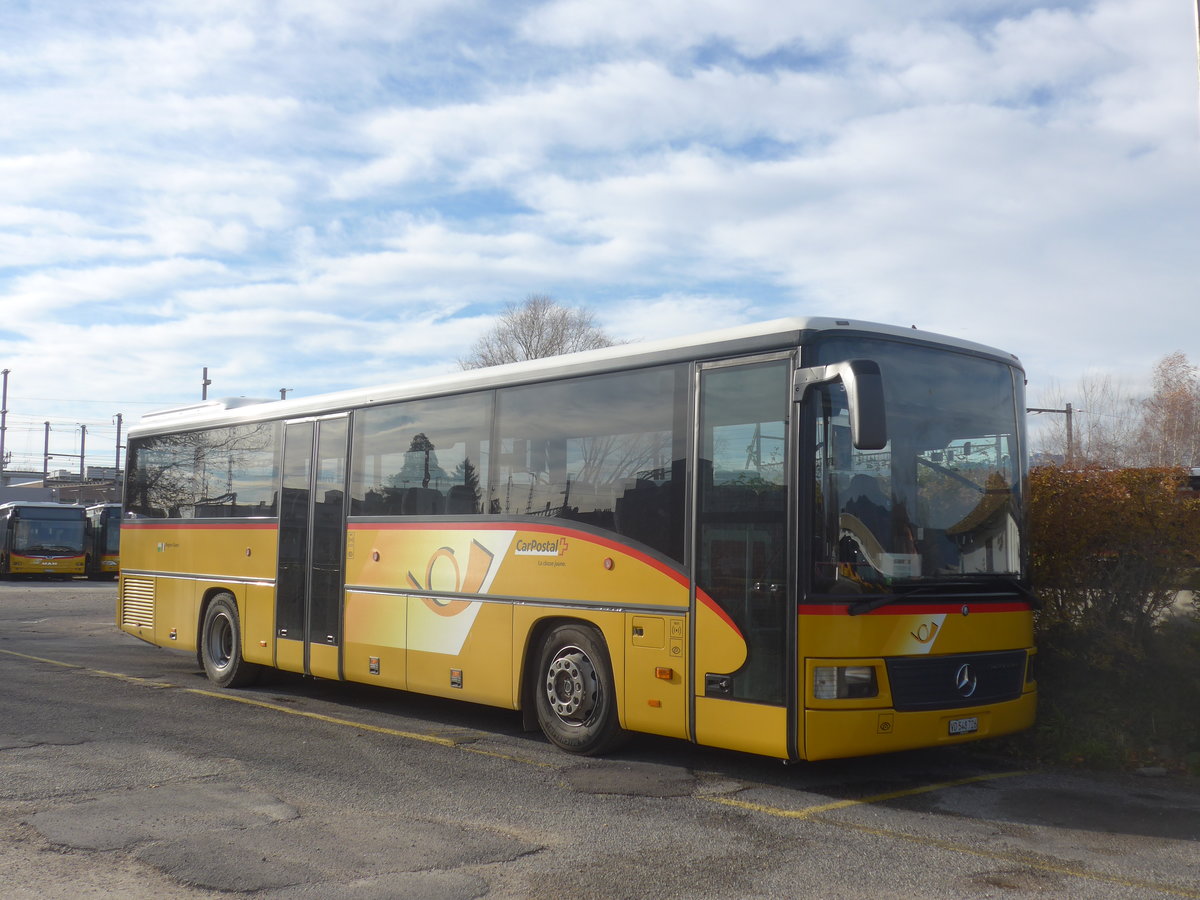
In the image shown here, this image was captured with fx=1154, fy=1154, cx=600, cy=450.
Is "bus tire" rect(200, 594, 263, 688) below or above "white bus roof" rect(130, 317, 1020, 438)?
below

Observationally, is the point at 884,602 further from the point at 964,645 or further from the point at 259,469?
the point at 259,469

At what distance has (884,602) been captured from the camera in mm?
7340

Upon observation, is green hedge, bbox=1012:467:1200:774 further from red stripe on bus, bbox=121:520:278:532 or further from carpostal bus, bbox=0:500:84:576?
carpostal bus, bbox=0:500:84:576

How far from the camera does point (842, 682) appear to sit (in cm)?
724

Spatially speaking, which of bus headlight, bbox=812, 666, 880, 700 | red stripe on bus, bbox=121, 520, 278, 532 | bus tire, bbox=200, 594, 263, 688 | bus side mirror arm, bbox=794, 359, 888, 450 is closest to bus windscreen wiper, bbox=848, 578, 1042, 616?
bus headlight, bbox=812, 666, 880, 700

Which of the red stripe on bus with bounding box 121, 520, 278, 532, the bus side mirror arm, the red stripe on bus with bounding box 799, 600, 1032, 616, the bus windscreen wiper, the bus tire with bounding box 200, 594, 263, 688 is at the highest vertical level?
the bus side mirror arm

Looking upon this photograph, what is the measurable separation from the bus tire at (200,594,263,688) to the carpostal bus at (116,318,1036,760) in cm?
212

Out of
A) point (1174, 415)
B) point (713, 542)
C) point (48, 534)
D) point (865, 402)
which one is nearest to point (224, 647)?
point (713, 542)

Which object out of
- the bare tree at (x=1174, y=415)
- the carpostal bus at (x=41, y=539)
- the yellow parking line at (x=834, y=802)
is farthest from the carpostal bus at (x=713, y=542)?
the bare tree at (x=1174, y=415)

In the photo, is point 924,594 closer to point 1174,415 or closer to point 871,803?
point 871,803

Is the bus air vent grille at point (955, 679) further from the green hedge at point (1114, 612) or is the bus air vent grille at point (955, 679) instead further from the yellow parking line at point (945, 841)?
the green hedge at point (1114, 612)

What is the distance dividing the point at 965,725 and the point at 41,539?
40269 millimetres

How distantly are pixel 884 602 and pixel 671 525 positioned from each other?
1603 mm

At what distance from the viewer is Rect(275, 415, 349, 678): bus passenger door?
37.7 ft
